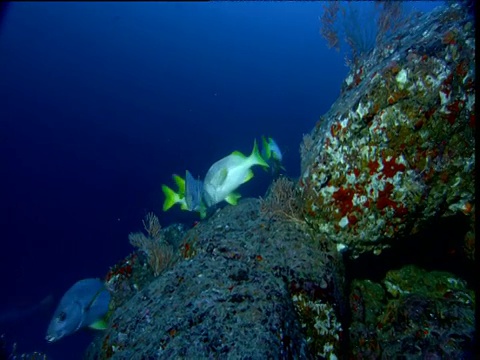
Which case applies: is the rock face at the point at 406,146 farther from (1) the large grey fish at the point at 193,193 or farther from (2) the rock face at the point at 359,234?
(1) the large grey fish at the point at 193,193

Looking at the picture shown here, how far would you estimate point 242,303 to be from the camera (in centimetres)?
255

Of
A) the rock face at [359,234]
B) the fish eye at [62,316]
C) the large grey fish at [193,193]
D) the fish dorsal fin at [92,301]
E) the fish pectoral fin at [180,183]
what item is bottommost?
the rock face at [359,234]

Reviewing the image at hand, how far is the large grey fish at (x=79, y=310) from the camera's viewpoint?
474cm

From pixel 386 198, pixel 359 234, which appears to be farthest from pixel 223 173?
pixel 386 198

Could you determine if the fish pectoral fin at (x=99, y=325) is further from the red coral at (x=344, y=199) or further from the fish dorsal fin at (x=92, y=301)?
the red coral at (x=344, y=199)

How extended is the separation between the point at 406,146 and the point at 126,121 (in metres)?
66.7

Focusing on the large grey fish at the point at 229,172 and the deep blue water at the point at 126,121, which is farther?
the deep blue water at the point at 126,121

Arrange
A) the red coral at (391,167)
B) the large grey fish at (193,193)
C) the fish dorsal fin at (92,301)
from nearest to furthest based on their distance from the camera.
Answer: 1. the red coral at (391,167)
2. the large grey fish at (193,193)
3. the fish dorsal fin at (92,301)

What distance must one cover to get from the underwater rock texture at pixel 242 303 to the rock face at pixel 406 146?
58 cm

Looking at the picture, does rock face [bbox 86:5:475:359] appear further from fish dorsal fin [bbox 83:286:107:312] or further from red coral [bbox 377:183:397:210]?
fish dorsal fin [bbox 83:286:107:312]

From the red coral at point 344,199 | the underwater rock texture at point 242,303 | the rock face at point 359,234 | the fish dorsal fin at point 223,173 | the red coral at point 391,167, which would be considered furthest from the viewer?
the fish dorsal fin at point 223,173

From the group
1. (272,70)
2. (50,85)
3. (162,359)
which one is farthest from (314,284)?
(272,70)

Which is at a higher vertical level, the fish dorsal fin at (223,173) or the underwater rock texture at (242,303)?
the fish dorsal fin at (223,173)

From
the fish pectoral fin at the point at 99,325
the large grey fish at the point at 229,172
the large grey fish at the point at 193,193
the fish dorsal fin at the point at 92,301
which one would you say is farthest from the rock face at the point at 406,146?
the fish pectoral fin at the point at 99,325
